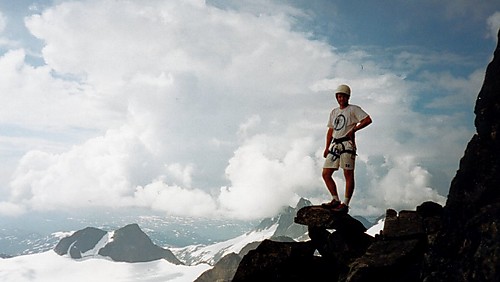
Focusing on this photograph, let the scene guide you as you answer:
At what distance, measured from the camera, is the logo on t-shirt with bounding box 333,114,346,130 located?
1657 cm

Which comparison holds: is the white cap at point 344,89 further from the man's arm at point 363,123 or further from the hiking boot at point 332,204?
the hiking boot at point 332,204

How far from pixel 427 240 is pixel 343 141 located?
5.01 m

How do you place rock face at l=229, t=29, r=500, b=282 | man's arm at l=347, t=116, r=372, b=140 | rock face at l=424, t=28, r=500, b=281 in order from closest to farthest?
1. rock face at l=424, t=28, r=500, b=281
2. rock face at l=229, t=29, r=500, b=282
3. man's arm at l=347, t=116, r=372, b=140

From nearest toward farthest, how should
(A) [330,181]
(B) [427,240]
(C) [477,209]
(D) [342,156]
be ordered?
(C) [477,209] < (B) [427,240] < (D) [342,156] < (A) [330,181]

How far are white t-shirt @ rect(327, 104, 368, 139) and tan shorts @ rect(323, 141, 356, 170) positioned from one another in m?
0.45

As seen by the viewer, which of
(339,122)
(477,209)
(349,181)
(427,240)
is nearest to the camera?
(477,209)

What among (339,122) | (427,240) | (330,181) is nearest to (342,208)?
(330,181)

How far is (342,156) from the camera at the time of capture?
1641 centimetres

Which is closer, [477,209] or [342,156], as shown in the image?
[477,209]

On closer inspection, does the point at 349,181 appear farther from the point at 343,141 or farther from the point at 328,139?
the point at 328,139

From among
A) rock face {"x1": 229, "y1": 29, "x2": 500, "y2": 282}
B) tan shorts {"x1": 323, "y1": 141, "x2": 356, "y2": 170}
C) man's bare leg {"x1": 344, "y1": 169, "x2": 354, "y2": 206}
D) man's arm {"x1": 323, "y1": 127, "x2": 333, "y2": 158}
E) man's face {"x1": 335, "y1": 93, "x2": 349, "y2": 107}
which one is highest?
man's face {"x1": 335, "y1": 93, "x2": 349, "y2": 107}

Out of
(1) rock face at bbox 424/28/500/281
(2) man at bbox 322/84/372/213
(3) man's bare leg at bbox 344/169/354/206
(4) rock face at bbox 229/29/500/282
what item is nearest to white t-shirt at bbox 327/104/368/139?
(2) man at bbox 322/84/372/213

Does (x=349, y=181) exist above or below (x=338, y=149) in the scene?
below

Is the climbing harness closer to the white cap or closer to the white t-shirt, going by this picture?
the white t-shirt
